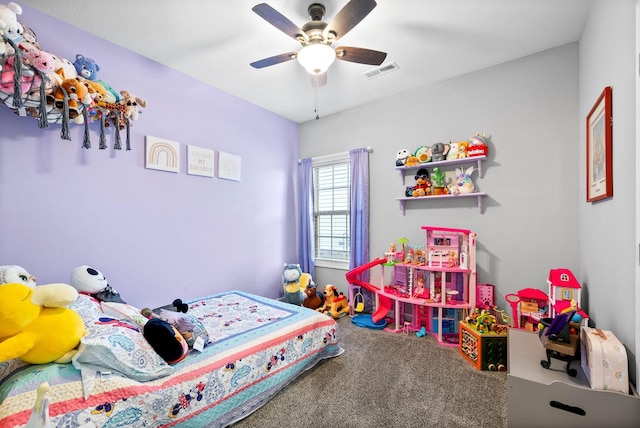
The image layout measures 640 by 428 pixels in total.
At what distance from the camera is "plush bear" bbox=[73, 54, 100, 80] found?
2051 millimetres

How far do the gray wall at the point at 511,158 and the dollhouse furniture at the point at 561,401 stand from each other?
137cm

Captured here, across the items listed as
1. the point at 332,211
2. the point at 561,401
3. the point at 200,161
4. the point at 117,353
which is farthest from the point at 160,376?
the point at 332,211

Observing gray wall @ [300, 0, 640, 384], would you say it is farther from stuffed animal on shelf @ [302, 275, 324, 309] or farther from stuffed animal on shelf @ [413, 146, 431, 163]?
stuffed animal on shelf @ [302, 275, 324, 309]

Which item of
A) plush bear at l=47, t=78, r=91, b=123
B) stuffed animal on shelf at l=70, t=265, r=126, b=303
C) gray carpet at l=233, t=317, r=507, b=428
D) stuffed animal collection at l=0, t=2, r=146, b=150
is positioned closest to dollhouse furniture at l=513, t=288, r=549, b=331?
gray carpet at l=233, t=317, r=507, b=428

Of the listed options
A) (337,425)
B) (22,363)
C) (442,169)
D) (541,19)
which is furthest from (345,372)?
(541,19)

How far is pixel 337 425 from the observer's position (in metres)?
1.58

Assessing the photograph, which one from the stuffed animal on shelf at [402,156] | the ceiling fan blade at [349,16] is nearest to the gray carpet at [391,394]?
the stuffed animal on shelf at [402,156]

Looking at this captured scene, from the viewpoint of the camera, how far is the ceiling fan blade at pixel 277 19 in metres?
1.54

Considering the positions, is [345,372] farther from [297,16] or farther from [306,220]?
[297,16]

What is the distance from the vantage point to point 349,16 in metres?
1.64

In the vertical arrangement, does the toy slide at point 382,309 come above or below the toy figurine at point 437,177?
below

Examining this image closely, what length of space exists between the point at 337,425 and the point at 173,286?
6.74 ft

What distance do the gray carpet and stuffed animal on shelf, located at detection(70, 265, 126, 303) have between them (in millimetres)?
1313

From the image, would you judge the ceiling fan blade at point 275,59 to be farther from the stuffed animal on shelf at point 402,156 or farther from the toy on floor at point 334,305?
the toy on floor at point 334,305
